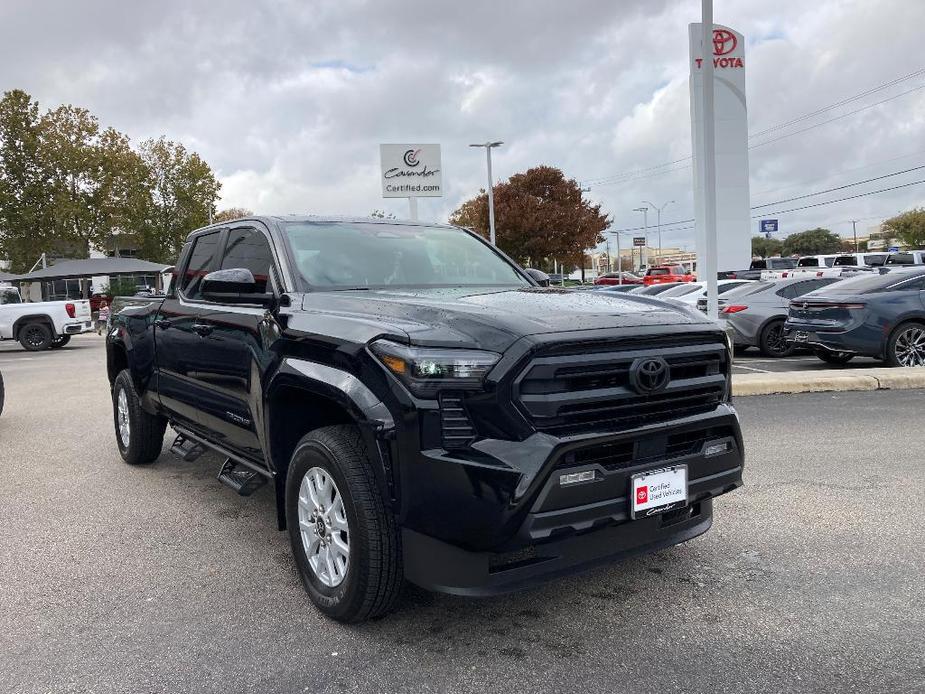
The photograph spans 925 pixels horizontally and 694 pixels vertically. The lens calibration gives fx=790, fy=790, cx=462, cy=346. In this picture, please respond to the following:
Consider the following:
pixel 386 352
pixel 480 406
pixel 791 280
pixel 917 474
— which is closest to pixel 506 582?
pixel 480 406

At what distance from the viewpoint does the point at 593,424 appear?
3.06 metres

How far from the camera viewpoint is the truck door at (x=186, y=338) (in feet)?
16.0

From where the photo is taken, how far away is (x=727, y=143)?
1691 centimetres

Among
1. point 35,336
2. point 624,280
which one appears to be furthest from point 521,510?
point 624,280

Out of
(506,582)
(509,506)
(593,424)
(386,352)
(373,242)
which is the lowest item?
(506,582)

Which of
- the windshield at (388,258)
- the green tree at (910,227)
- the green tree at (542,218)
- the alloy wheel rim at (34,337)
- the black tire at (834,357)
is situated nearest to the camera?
the windshield at (388,258)

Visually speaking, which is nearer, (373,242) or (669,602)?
(669,602)

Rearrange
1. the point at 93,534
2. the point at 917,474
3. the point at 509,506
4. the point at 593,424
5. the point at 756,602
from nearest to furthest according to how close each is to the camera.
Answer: the point at 509,506, the point at 593,424, the point at 756,602, the point at 93,534, the point at 917,474

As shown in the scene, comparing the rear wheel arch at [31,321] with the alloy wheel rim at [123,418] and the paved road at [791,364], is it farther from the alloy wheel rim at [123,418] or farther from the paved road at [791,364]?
the paved road at [791,364]

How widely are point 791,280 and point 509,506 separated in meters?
13.2

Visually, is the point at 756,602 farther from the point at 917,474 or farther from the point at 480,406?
the point at 917,474

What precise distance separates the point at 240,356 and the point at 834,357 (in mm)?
10683

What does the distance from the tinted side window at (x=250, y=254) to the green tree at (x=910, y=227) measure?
81205 millimetres

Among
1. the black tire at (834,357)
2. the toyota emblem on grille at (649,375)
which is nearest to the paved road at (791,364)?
the black tire at (834,357)
